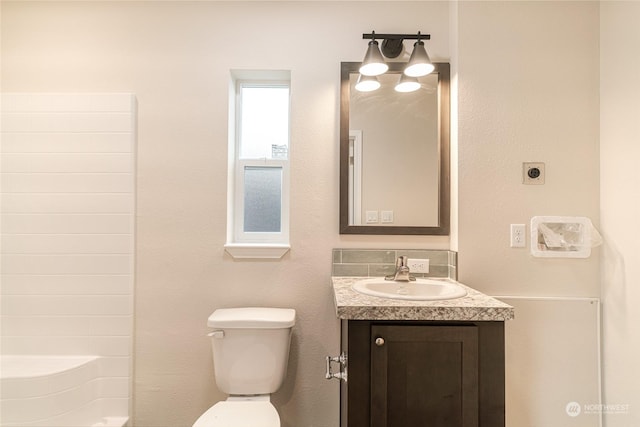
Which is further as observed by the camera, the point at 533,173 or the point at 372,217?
the point at 372,217

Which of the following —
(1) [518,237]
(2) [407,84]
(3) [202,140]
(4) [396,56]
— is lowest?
(1) [518,237]

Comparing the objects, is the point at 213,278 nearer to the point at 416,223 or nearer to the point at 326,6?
the point at 416,223

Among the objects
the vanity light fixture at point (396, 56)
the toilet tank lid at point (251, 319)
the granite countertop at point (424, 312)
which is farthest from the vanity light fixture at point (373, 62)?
the toilet tank lid at point (251, 319)

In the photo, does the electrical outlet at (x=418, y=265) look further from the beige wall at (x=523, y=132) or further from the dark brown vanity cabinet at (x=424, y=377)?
the dark brown vanity cabinet at (x=424, y=377)

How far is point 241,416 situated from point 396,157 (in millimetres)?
1367

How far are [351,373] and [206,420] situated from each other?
662 mm

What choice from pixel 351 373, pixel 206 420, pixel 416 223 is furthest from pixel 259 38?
pixel 206 420

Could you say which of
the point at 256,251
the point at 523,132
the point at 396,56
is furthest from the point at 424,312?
the point at 396,56

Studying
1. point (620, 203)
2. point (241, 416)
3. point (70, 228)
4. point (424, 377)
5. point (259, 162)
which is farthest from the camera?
point (259, 162)

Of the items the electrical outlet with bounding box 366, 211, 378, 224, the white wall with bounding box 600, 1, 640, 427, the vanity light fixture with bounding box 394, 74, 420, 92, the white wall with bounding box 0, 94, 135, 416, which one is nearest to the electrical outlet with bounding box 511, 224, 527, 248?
the white wall with bounding box 600, 1, 640, 427

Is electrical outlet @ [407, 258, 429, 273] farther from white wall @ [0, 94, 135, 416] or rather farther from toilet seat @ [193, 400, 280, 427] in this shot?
white wall @ [0, 94, 135, 416]

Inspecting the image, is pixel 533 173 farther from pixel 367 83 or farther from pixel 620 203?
pixel 367 83

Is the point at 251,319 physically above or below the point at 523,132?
below

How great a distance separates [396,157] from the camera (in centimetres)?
162
